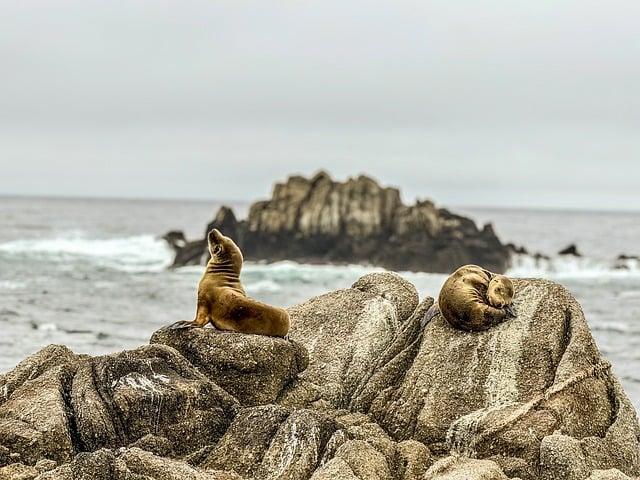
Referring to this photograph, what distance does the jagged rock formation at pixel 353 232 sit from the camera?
161ft

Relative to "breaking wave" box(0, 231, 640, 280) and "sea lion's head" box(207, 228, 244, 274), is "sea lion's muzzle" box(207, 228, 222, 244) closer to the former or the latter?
"sea lion's head" box(207, 228, 244, 274)

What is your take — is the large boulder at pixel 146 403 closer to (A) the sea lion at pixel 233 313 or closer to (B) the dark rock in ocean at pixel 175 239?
(A) the sea lion at pixel 233 313

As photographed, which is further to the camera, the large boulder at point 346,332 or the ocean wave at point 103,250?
the ocean wave at point 103,250

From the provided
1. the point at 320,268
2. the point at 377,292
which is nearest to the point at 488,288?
the point at 377,292

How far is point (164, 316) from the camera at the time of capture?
27.2m

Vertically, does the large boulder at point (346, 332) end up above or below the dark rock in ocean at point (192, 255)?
above

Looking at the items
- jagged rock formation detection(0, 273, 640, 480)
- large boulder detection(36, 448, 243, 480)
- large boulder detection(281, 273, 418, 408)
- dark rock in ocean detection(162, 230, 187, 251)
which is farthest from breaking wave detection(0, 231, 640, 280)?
large boulder detection(36, 448, 243, 480)

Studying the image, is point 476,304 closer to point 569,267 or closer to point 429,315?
point 429,315

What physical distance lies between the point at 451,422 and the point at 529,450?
39.5 inches

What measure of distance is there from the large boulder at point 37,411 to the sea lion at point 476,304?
179 inches

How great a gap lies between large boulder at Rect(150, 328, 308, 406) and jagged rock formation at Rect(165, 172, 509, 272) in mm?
37677

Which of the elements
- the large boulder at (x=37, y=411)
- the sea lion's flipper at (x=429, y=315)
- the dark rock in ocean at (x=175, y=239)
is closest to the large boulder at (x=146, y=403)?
the large boulder at (x=37, y=411)

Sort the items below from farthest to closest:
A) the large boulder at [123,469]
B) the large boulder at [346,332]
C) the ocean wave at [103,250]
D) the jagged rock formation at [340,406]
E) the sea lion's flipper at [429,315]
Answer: the ocean wave at [103,250], the sea lion's flipper at [429,315], the large boulder at [346,332], the jagged rock formation at [340,406], the large boulder at [123,469]

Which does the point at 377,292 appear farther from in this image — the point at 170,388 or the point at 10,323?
the point at 10,323
